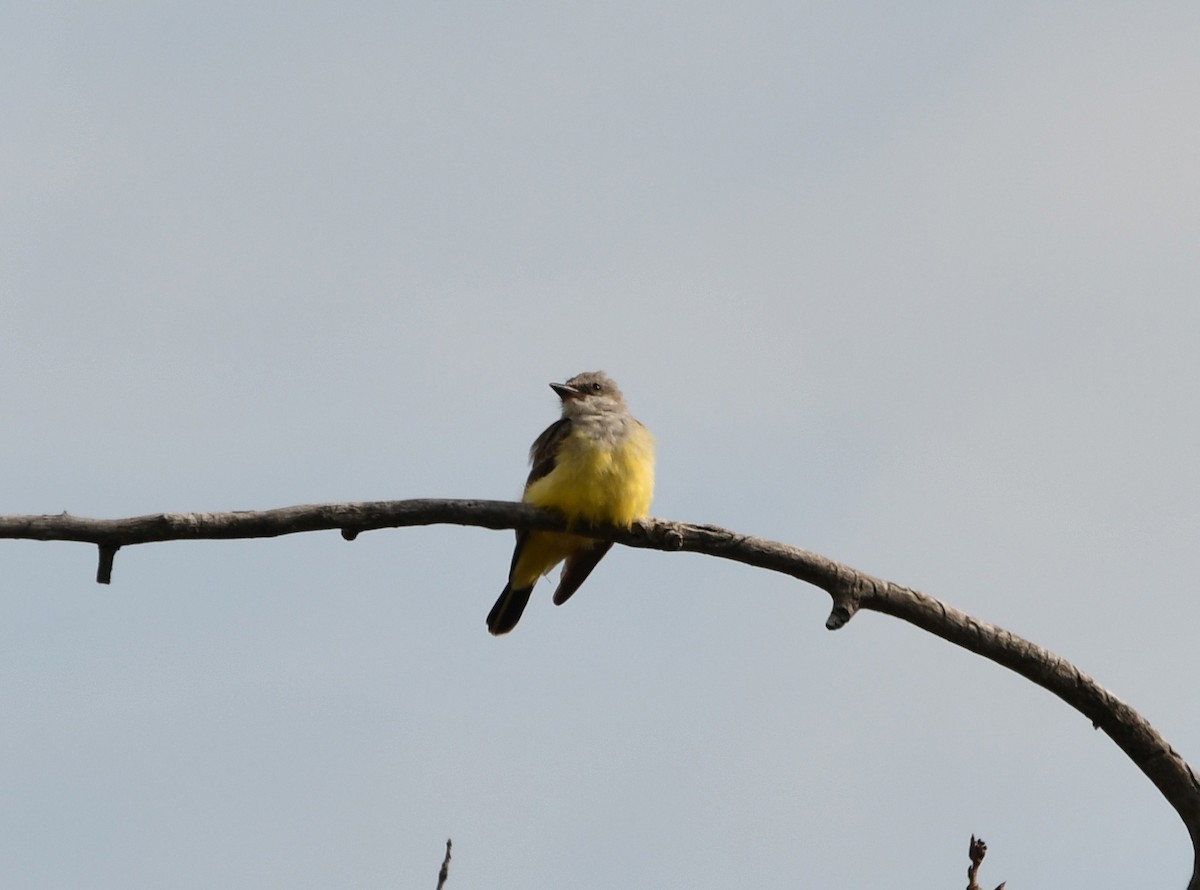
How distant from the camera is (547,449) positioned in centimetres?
970

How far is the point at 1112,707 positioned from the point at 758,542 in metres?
1.73

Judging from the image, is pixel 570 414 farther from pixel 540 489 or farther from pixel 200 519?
pixel 200 519

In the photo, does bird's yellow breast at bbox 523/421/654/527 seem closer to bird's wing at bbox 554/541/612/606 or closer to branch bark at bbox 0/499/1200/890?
bird's wing at bbox 554/541/612/606

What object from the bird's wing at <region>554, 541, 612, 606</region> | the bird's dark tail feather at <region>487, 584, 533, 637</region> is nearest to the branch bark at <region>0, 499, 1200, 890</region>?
the bird's wing at <region>554, 541, 612, 606</region>

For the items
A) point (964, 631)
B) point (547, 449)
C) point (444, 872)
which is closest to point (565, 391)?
point (547, 449)

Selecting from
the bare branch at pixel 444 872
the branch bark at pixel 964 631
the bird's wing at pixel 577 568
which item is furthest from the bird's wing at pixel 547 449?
the bare branch at pixel 444 872

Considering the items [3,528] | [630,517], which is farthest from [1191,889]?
[3,528]

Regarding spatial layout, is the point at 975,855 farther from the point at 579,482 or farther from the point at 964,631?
the point at 579,482

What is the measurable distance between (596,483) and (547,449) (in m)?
1.01

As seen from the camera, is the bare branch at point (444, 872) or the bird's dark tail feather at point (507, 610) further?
the bird's dark tail feather at point (507, 610)

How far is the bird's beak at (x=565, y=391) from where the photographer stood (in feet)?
36.2

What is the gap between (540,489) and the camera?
8.88 meters

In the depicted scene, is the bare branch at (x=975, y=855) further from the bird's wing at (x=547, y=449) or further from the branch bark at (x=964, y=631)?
the bird's wing at (x=547, y=449)

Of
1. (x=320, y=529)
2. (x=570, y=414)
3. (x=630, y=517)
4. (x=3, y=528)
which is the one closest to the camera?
(x=3, y=528)
